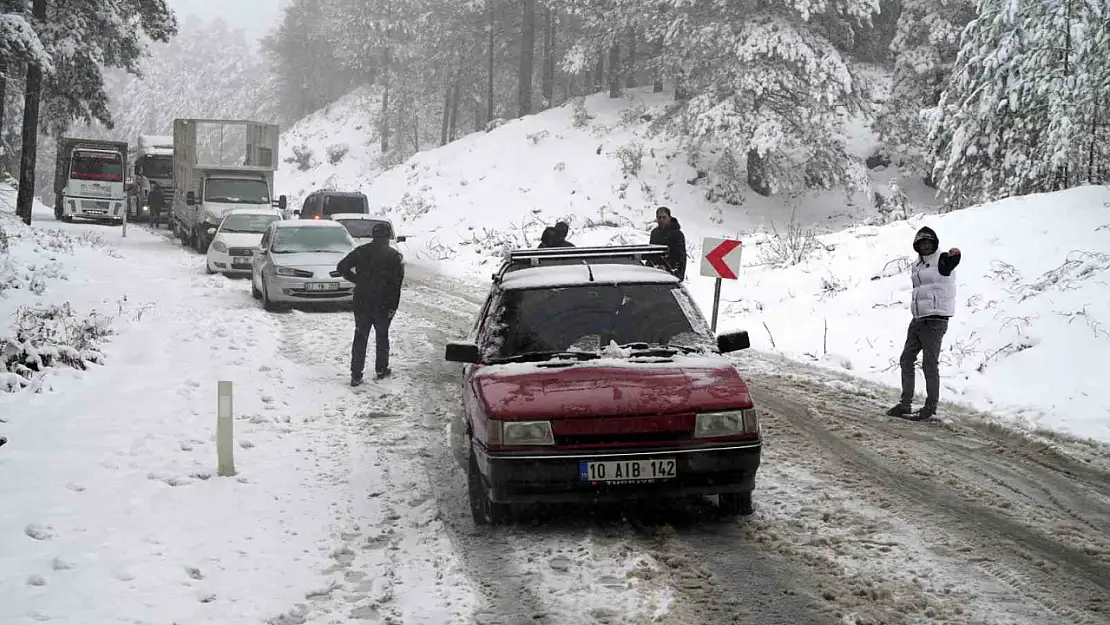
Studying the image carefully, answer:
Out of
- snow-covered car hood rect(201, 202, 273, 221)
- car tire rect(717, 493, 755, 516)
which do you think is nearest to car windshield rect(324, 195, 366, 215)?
snow-covered car hood rect(201, 202, 273, 221)

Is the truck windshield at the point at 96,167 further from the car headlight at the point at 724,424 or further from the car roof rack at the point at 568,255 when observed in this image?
the car headlight at the point at 724,424

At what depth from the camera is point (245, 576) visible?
5.21m

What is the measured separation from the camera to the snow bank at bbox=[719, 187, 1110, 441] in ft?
33.2

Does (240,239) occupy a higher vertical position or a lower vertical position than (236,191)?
lower

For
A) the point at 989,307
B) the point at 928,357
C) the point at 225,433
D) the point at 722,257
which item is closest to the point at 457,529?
the point at 225,433

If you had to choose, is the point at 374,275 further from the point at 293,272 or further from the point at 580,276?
the point at 293,272

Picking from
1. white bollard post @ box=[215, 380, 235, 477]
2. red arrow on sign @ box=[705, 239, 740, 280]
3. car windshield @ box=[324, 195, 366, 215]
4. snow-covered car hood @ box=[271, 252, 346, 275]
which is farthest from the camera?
car windshield @ box=[324, 195, 366, 215]

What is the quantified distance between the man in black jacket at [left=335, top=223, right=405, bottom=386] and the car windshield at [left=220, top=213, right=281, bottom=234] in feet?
39.6

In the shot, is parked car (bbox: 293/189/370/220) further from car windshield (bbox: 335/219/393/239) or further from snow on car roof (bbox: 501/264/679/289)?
snow on car roof (bbox: 501/264/679/289)

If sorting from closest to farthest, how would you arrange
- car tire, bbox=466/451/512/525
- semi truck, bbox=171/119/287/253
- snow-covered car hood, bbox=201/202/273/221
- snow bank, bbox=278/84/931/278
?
car tire, bbox=466/451/512/525 < snow-covered car hood, bbox=201/202/273/221 < semi truck, bbox=171/119/287/253 < snow bank, bbox=278/84/931/278

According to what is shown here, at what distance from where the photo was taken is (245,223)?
22547mm

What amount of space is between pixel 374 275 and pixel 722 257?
17.5ft

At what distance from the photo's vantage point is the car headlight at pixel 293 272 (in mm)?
16156

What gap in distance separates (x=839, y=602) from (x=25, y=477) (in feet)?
17.9
